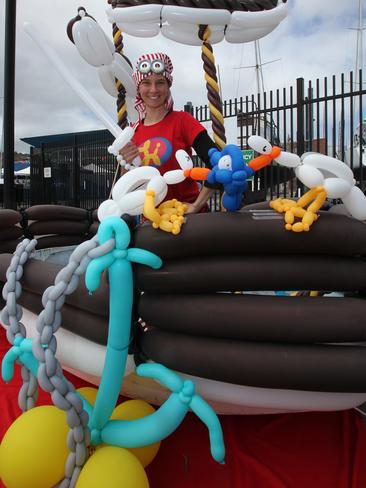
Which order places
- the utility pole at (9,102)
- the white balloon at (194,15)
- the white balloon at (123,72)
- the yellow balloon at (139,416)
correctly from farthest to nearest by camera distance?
1. the utility pole at (9,102)
2. the white balloon at (123,72)
3. the white balloon at (194,15)
4. the yellow balloon at (139,416)

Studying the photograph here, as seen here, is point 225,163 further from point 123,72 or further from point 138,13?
point 123,72

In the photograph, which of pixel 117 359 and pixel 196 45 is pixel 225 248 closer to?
pixel 117 359

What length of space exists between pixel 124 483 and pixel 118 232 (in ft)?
2.34

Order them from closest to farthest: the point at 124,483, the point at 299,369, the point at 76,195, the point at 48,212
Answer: the point at 124,483 → the point at 299,369 → the point at 48,212 → the point at 76,195

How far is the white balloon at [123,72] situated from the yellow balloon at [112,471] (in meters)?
1.87

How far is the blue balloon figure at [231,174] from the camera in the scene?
114 cm

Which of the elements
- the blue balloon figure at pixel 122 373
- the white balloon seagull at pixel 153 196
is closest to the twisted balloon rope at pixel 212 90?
the white balloon seagull at pixel 153 196

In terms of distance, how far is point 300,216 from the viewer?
1202 mm

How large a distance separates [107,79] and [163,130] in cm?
65

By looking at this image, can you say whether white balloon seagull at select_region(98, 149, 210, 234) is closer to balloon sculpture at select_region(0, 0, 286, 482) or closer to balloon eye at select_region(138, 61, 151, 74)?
balloon sculpture at select_region(0, 0, 286, 482)

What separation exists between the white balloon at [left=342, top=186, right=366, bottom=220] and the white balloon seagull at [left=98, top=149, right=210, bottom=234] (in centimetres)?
47

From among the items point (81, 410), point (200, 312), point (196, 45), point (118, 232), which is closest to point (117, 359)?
point (81, 410)

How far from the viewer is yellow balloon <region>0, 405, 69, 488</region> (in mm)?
1142

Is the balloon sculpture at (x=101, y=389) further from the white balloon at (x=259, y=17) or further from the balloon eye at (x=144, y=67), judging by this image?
the white balloon at (x=259, y=17)
